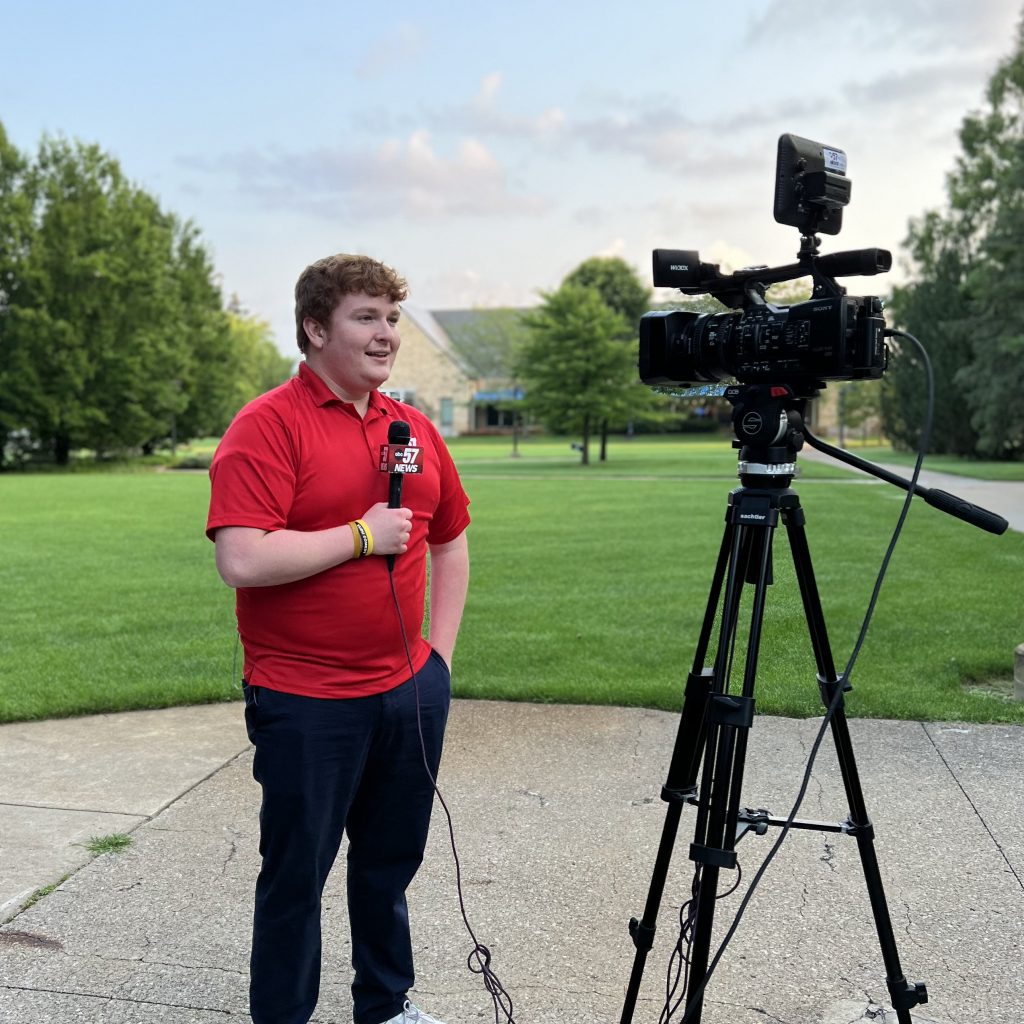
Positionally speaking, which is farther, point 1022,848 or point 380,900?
point 1022,848

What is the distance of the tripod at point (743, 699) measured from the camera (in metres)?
2.21

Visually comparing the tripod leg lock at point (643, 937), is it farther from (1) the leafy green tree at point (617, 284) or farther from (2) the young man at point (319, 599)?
(1) the leafy green tree at point (617, 284)

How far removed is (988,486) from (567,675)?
18294 millimetres

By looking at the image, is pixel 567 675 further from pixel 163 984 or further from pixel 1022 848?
pixel 163 984

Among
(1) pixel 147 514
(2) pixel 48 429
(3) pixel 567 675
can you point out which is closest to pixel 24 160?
(2) pixel 48 429

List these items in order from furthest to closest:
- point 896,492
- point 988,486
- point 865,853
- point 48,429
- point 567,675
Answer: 1. point 48,429
2. point 988,486
3. point 896,492
4. point 567,675
5. point 865,853

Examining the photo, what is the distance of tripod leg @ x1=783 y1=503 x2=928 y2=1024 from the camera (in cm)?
→ 232

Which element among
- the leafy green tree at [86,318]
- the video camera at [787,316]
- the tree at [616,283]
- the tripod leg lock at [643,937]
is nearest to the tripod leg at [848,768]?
the video camera at [787,316]

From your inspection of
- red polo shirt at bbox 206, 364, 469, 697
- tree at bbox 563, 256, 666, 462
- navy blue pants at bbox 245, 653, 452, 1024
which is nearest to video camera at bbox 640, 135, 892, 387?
red polo shirt at bbox 206, 364, 469, 697

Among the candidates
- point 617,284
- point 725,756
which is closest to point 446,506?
point 725,756

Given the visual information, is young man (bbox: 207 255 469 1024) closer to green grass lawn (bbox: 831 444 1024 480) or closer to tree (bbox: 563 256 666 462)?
green grass lawn (bbox: 831 444 1024 480)

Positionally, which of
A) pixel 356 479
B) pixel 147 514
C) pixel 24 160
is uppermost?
pixel 24 160

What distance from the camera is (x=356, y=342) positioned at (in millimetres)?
2281

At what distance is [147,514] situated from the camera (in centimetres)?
1778
